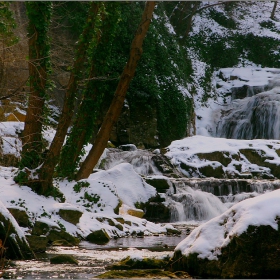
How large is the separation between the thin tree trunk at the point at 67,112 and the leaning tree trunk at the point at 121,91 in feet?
4.70

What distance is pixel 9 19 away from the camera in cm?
875

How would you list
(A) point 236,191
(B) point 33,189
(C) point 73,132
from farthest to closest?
(A) point 236,191
(C) point 73,132
(B) point 33,189

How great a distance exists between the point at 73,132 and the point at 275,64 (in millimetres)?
24740

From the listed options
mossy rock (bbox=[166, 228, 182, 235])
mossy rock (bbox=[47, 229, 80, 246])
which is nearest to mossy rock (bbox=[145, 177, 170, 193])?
mossy rock (bbox=[166, 228, 182, 235])

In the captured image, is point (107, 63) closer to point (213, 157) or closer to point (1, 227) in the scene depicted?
point (1, 227)

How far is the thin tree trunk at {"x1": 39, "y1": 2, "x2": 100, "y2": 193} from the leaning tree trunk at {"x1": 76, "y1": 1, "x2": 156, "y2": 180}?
143 cm

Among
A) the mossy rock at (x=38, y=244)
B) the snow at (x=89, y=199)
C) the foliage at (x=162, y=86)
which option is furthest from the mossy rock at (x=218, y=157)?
the mossy rock at (x=38, y=244)

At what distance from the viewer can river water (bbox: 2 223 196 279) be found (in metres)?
6.26

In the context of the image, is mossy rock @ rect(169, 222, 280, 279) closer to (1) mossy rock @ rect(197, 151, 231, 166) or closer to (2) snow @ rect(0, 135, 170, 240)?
(2) snow @ rect(0, 135, 170, 240)

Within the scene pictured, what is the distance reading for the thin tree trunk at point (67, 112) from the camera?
11.0m

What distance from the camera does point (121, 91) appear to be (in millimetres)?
12789

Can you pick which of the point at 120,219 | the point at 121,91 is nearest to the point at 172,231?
the point at 120,219

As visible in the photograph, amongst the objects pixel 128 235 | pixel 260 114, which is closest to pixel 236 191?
pixel 128 235

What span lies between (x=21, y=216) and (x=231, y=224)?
15.8 ft
